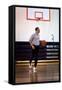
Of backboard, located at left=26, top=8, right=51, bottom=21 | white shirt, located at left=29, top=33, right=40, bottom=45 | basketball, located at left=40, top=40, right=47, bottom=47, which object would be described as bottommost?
basketball, located at left=40, top=40, right=47, bottom=47

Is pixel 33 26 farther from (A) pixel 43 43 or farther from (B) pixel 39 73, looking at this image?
(B) pixel 39 73

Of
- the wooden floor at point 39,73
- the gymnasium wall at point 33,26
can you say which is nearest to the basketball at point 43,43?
the gymnasium wall at point 33,26

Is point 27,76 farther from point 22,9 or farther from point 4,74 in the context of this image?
point 22,9

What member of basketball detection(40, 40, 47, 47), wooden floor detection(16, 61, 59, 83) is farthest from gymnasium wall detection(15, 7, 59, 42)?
wooden floor detection(16, 61, 59, 83)

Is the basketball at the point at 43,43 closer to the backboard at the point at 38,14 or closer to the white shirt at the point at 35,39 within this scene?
the white shirt at the point at 35,39

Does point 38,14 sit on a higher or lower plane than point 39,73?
higher

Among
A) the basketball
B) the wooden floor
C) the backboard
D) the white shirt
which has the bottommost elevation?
the wooden floor

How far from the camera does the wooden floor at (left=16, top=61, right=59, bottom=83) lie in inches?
85.3

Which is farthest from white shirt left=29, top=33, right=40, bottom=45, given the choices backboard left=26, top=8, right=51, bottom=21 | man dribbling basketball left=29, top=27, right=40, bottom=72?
backboard left=26, top=8, right=51, bottom=21

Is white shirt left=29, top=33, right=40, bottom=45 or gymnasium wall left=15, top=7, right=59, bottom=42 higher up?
gymnasium wall left=15, top=7, right=59, bottom=42

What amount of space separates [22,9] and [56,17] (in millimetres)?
320

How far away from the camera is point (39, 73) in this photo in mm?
2232

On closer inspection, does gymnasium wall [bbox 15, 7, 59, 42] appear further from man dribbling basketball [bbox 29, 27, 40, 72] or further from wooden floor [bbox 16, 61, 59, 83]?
wooden floor [bbox 16, 61, 59, 83]

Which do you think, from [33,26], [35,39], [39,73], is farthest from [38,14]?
[39,73]
